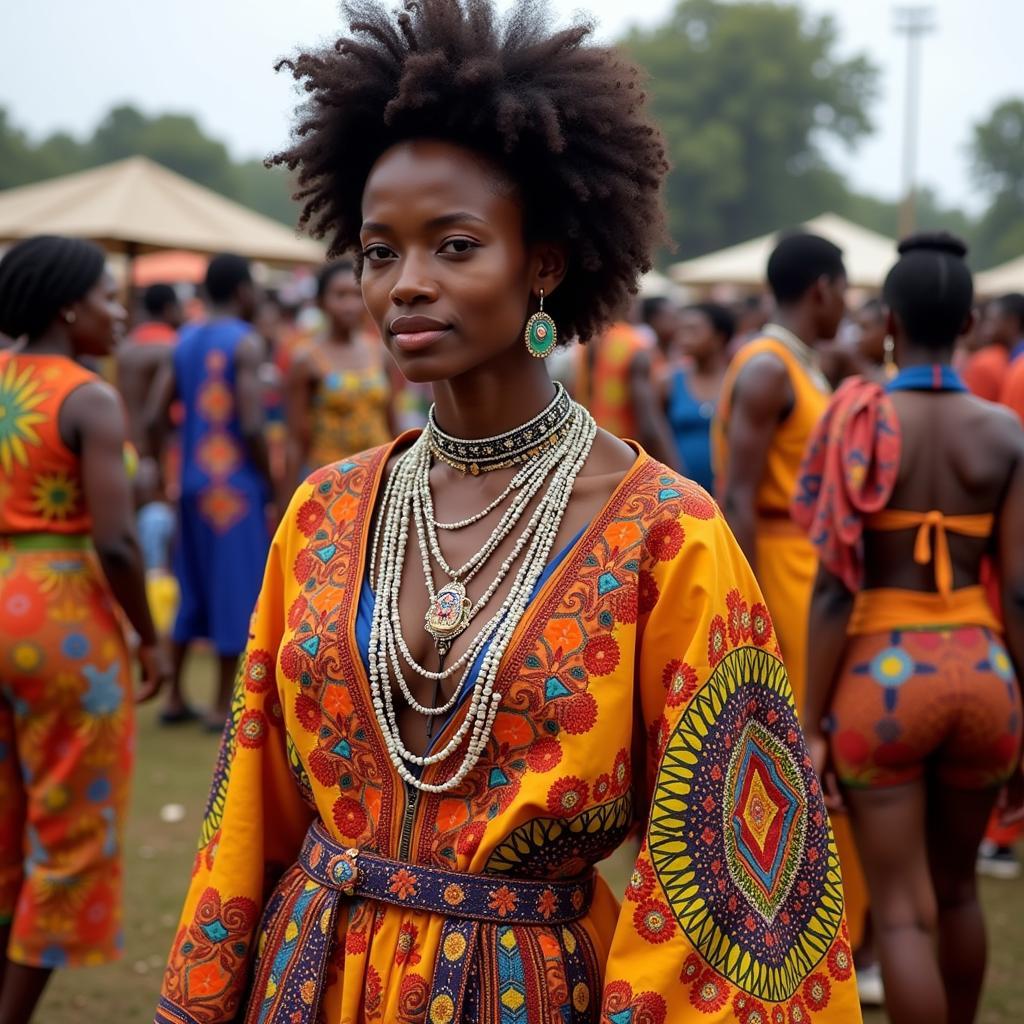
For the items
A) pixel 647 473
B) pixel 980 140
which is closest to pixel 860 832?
pixel 647 473

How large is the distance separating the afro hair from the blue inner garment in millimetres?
497

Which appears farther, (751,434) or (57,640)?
(751,434)

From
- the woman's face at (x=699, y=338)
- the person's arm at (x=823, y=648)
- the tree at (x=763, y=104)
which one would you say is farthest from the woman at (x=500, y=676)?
the tree at (x=763, y=104)

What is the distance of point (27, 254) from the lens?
405cm

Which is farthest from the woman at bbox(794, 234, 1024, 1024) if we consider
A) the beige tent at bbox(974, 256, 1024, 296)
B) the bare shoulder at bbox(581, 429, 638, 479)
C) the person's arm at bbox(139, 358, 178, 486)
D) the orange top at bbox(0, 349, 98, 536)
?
the beige tent at bbox(974, 256, 1024, 296)

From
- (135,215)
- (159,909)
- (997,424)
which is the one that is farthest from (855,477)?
(135,215)

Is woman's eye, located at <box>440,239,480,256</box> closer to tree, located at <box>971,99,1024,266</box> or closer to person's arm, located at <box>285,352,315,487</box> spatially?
person's arm, located at <box>285,352,315,487</box>

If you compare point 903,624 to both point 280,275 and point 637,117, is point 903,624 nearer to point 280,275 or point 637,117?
point 637,117

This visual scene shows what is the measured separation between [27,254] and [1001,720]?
3.09 m

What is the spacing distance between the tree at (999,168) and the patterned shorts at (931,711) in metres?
68.2

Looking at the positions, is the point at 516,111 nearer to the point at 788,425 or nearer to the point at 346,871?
the point at 346,871

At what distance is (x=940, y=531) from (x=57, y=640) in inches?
97.9

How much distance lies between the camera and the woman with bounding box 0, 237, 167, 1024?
387 cm

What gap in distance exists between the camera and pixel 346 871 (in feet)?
6.75
